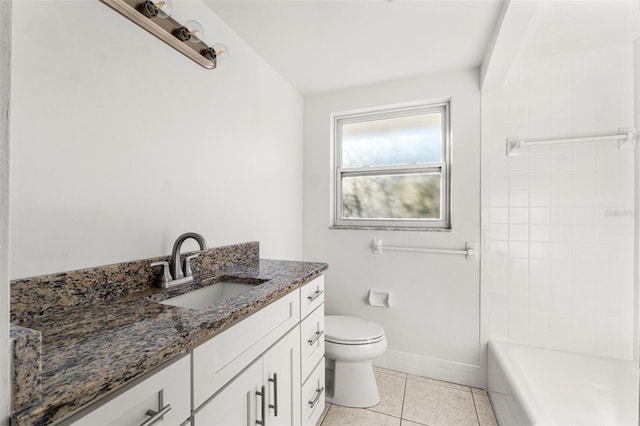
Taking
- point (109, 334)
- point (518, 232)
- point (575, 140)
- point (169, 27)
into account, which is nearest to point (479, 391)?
point (518, 232)

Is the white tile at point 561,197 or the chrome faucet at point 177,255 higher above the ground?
the white tile at point 561,197

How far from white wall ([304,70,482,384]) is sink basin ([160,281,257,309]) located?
117 centimetres

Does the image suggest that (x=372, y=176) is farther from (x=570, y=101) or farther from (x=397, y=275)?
(x=570, y=101)

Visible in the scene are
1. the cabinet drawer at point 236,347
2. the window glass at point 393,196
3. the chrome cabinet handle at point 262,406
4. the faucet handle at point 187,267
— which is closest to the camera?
the cabinet drawer at point 236,347

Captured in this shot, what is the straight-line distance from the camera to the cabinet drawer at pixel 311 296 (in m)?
1.38

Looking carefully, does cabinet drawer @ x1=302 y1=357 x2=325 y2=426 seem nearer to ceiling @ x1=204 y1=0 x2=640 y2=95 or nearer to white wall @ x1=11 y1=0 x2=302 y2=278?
white wall @ x1=11 y1=0 x2=302 y2=278

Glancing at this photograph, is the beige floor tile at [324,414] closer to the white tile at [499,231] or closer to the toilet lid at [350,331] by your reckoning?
the toilet lid at [350,331]

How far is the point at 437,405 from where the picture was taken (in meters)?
1.83

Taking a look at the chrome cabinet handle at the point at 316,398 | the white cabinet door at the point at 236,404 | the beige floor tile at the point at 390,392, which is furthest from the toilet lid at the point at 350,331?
the white cabinet door at the point at 236,404

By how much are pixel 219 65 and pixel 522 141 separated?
1930mm

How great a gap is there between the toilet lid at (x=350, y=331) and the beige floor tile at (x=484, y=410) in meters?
0.73

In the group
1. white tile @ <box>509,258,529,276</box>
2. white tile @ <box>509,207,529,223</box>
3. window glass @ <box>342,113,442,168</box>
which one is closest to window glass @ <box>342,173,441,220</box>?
window glass @ <box>342,113,442,168</box>

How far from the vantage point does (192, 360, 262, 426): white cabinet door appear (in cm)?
79

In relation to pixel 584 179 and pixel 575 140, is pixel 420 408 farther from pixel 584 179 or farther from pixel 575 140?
pixel 575 140
